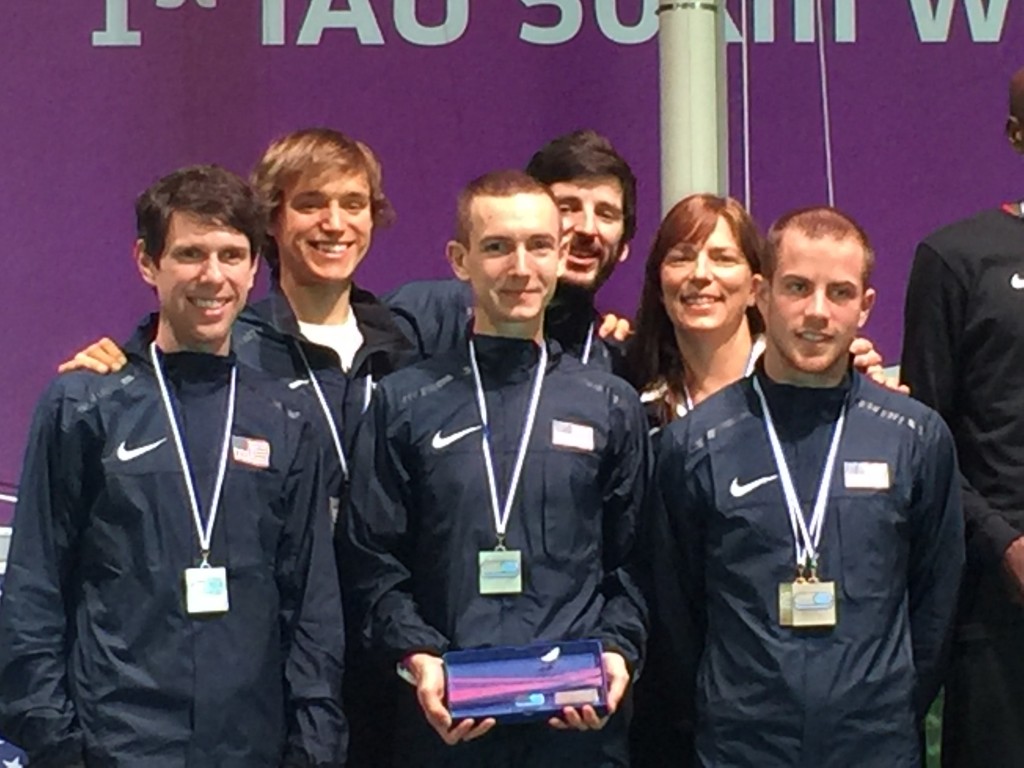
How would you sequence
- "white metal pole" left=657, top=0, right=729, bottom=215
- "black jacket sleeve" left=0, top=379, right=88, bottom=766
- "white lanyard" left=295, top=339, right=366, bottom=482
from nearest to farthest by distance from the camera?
"black jacket sleeve" left=0, top=379, right=88, bottom=766
"white lanyard" left=295, top=339, right=366, bottom=482
"white metal pole" left=657, top=0, right=729, bottom=215

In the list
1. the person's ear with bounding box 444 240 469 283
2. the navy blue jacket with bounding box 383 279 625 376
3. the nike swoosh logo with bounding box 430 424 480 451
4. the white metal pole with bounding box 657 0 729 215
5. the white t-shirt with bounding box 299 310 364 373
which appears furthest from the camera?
the white metal pole with bounding box 657 0 729 215

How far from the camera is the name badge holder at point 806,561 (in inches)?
100

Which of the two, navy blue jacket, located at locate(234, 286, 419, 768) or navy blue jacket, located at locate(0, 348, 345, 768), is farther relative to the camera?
navy blue jacket, located at locate(234, 286, 419, 768)

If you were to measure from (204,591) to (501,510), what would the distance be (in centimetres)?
49

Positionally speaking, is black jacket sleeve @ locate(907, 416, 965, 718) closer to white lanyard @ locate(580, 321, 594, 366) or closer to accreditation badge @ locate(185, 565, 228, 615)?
white lanyard @ locate(580, 321, 594, 366)

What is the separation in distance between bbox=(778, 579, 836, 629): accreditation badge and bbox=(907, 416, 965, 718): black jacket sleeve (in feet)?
0.73

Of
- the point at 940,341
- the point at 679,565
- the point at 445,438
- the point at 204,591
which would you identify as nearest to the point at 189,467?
the point at 204,591

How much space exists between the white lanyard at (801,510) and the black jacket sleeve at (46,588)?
1.09 m

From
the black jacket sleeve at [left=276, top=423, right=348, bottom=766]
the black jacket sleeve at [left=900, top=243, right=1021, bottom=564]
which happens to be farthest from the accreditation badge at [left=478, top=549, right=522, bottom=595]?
the black jacket sleeve at [left=900, top=243, right=1021, bottom=564]

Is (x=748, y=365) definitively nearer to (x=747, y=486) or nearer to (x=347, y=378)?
(x=747, y=486)

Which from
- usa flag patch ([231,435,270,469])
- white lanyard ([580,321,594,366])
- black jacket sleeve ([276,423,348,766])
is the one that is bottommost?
black jacket sleeve ([276,423,348,766])

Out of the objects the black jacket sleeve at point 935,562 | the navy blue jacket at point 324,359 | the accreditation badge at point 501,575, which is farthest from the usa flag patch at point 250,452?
the black jacket sleeve at point 935,562

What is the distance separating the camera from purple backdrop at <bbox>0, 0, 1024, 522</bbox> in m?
3.77

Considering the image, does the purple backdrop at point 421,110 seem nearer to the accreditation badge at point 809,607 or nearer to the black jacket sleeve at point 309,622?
the black jacket sleeve at point 309,622
